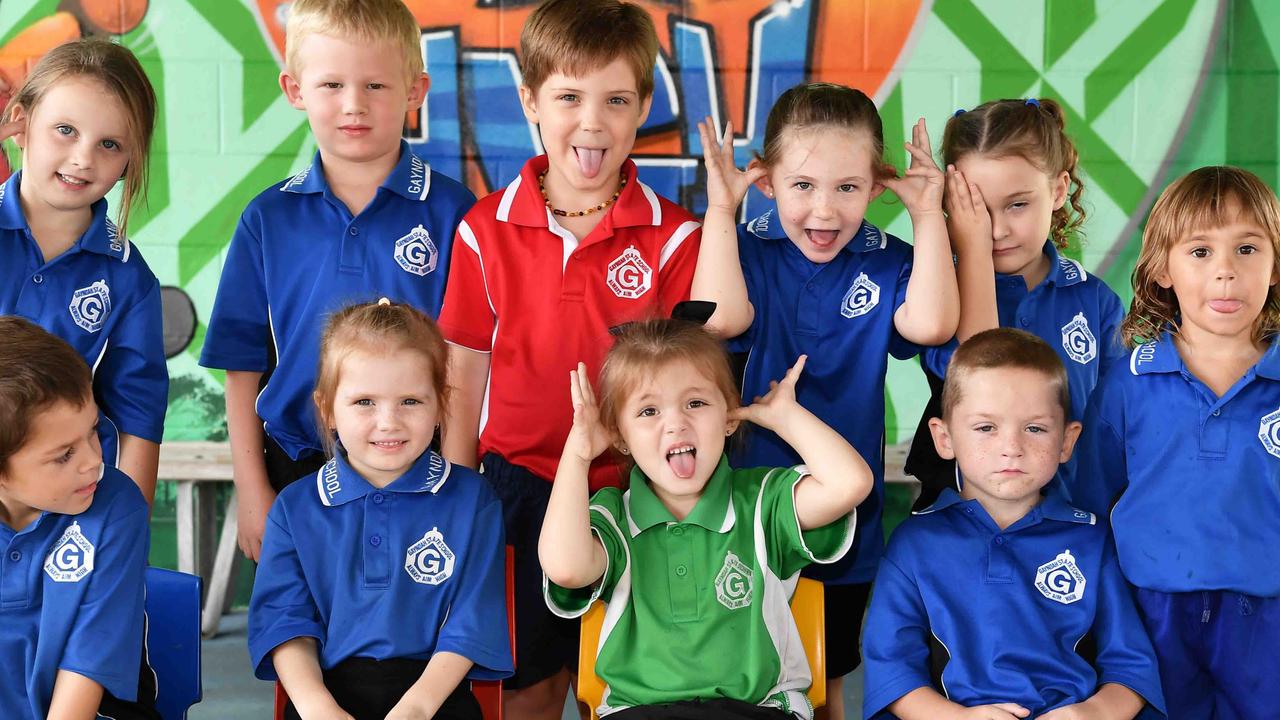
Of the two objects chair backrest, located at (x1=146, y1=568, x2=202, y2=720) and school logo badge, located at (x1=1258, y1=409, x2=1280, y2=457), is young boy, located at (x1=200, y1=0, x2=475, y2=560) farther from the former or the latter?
school logo badge, located at (x1=1258, y1=409, x2=1280, y2=457)

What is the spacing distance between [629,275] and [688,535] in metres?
0.58

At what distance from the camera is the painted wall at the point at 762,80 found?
4.30 meters

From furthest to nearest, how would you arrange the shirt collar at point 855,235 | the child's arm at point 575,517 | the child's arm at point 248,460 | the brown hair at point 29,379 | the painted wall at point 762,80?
1. the painted wall at point 762,80
2. the child's arm at point 248,460
3. the shirt collar at point 855,235
4. the child's arm at point 575,517
5. the brown hair at point 29,379

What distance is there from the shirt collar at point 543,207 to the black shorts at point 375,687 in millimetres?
896

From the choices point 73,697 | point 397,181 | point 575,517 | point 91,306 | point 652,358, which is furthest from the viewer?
point 397,181

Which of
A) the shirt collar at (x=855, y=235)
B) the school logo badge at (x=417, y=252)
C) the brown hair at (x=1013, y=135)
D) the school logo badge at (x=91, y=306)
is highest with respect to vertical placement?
the brown hair at (x=1013, y=135)

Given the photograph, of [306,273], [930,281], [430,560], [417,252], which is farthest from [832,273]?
[306,273]

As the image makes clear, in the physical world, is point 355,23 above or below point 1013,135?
above

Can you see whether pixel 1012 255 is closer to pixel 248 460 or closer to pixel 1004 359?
pixel 1004 359

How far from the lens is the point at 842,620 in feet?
8.33

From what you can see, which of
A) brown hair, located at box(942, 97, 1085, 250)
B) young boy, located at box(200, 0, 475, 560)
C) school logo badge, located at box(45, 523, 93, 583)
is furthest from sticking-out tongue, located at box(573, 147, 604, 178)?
school logo badge, located at box(45, 523, 93, 583)

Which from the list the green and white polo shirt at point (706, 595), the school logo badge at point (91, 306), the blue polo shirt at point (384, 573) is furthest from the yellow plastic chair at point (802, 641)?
the school logo badge at point (91, 306)

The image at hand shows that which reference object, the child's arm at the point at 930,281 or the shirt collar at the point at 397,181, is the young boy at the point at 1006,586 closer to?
the child's arm at the point at 930,281

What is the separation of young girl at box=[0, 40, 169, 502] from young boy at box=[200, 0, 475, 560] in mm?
159
